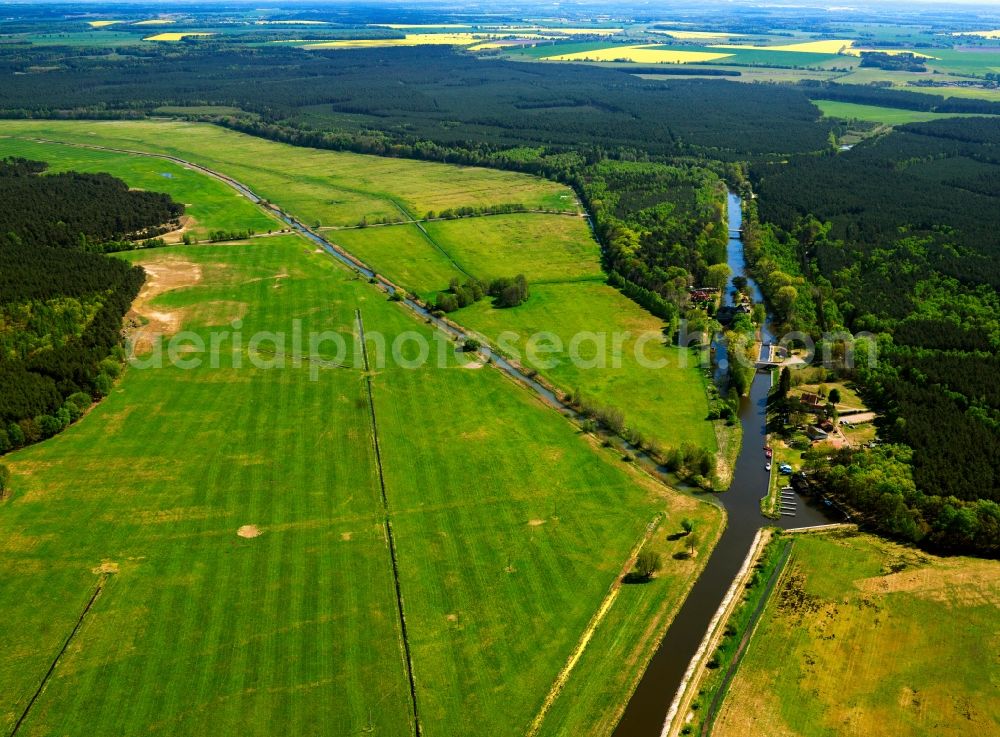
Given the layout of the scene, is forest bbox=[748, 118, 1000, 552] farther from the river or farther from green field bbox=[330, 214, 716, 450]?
green field bbox=[330, 214, 716, 450]

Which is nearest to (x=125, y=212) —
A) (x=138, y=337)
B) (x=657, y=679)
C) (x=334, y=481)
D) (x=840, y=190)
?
(x=138, y=337)

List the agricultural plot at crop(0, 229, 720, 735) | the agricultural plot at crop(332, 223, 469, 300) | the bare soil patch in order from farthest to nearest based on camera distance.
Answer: the agricultural plot at crop(332, 223, 469, 300) → the bare soil patch → the agricultural plot at crop(0, 229, 720, 735)

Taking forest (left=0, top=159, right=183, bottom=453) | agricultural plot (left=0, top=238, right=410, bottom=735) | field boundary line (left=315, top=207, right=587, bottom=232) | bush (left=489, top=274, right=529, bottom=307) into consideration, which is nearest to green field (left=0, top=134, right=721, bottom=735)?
agricultural plot (left=0, top=238, right=410, bottom=735)

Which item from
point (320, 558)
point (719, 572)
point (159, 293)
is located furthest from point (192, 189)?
point (719, 572)

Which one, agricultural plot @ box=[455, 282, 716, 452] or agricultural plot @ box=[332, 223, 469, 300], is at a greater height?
agricultural plot @ box=[332, 223, 469, 300]

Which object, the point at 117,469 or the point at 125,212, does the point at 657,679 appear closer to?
the point at 117,469

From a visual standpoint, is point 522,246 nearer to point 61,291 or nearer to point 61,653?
point 61,291

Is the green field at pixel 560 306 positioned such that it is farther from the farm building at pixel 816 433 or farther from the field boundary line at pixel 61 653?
the field boundary line at pixel 61 653
